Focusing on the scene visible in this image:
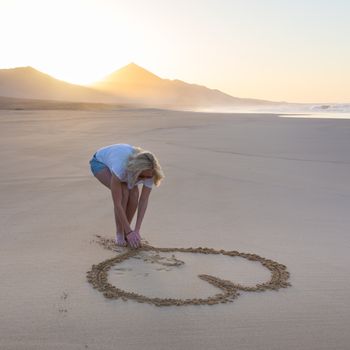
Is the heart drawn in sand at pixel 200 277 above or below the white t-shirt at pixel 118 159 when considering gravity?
below

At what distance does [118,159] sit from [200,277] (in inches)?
48.9

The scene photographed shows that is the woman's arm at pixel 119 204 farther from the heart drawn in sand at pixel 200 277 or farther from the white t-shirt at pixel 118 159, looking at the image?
the heart drawn in sand at pixel 200 277

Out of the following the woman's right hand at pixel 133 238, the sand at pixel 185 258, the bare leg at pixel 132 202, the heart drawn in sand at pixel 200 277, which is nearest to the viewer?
the sand at pixel 185 258

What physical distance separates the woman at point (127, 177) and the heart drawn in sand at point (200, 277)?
147 mm

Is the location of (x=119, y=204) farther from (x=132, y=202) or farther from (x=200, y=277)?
(x=200, y=277)

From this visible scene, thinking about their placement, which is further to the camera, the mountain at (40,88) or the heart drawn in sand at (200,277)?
the mountain at (40,88)

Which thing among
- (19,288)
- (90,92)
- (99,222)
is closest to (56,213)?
(99,222)

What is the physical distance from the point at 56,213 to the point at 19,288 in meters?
2.19

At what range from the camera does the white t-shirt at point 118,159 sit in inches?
172

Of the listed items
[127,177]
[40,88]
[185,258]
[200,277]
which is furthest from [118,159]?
[40,88]

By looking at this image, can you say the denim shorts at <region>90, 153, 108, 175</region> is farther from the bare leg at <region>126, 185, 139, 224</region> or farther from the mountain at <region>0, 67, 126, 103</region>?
the mountain at <region>0, 67, 126, 103</region>

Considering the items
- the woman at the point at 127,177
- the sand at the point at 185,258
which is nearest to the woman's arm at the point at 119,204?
the woman at the point at 127,177

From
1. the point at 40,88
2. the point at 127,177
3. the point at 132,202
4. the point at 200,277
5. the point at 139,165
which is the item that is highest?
the point at 40,88

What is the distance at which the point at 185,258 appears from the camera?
13.9 feet
